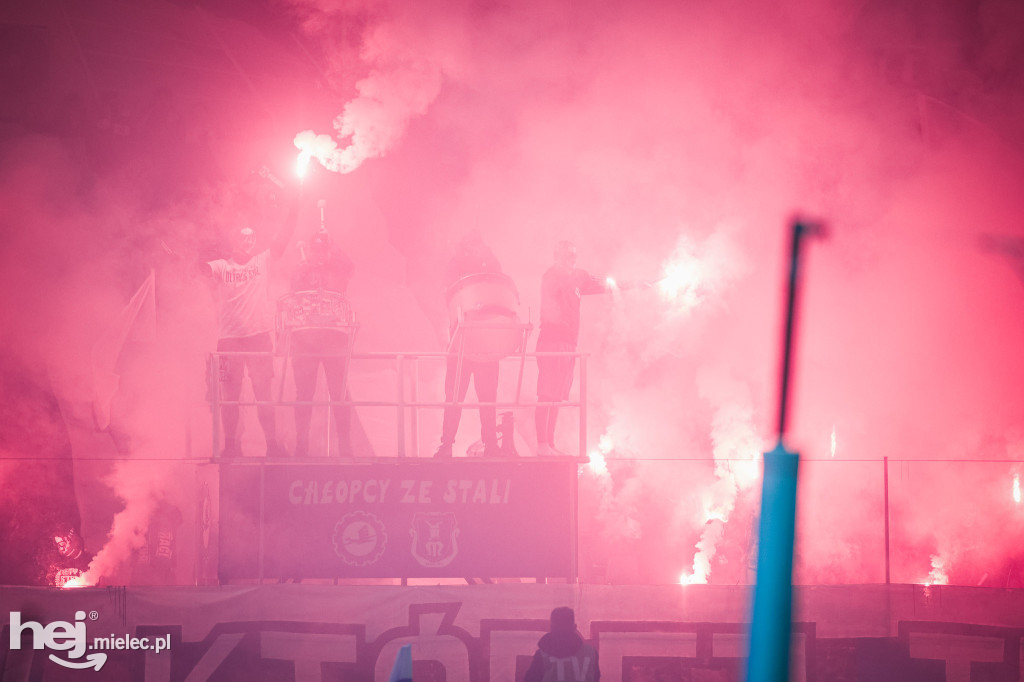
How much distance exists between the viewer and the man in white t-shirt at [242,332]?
32.7ft

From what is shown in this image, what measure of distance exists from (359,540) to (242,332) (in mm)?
2982

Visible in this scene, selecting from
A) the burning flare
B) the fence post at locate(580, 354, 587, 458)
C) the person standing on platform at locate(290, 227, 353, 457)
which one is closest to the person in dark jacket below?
the fence post at locate(580, 354, 587, 458)

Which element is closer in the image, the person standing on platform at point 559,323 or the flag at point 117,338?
the person standing on platform at point 559,323

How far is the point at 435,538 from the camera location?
9523mm

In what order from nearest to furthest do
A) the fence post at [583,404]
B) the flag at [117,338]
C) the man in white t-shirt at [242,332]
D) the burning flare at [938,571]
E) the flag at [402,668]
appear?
the flag at [402,668] → the fence post at [583,404] → the man in white t-shirt at [242,332] → the flag at [117,338] → the burning flare at [938,571]

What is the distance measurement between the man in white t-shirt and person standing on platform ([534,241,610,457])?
10.9 ft

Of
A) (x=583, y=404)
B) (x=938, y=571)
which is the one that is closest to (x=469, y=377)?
(x=583, y=404)

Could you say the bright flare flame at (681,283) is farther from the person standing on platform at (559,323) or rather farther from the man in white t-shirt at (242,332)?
the man in white t-shirt at (242,332)

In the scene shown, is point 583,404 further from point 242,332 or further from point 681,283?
point 681,283

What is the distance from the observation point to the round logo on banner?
9.42 m

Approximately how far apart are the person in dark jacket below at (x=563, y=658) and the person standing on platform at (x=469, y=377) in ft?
9.00

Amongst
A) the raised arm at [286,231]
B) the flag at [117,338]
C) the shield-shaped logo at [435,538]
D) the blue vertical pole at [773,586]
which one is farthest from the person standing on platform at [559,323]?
the flag at [117,338]

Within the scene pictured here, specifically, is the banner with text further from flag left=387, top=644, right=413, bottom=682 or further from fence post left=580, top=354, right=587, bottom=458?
flag left=387, top=644, right=413, bottom=682

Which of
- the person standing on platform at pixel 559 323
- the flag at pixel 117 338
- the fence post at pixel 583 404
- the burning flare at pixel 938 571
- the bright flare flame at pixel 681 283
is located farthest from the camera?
the burning flare at pixel 938 571
